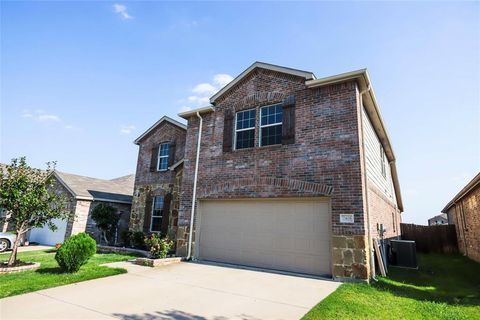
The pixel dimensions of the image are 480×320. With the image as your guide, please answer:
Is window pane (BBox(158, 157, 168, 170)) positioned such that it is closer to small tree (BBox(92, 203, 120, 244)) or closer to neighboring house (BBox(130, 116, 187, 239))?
neighboring house (BBox(130, 116, 187, 239))

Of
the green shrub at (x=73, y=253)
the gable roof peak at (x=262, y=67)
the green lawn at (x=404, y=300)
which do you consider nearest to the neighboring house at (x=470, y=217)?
the green lawn at (x=404, y=300)

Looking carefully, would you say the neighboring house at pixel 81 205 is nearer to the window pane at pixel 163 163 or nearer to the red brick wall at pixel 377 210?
the window pane at pixel 163 163

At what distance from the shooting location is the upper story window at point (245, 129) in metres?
→ 10.6

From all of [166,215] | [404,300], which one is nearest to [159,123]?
[166,215]

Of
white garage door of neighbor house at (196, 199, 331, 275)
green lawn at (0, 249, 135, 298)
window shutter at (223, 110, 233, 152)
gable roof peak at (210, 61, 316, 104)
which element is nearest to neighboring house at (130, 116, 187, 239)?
window shutter at (223, 110, 233, 152)

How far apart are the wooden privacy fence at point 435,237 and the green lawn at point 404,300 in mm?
13069

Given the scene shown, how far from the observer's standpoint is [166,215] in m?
14.1

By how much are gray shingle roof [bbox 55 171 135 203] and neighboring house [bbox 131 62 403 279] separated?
31.5 ft

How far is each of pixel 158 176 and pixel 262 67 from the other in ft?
28.5

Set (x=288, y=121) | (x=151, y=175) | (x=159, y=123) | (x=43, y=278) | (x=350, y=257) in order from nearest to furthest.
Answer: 1. (x=43, y=278)
2. (x=350, y=257)
3. (x=288, y=121)
4. (x=151, y=175)
5. (x=159, y=123)

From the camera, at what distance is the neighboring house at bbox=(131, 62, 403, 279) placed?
8.09 meters

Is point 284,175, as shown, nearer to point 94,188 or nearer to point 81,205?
point 81,205

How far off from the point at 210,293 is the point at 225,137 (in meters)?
6.30

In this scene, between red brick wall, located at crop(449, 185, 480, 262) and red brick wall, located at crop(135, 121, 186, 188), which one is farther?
red brick wall, located at crop(135, 121, 186, 188)
